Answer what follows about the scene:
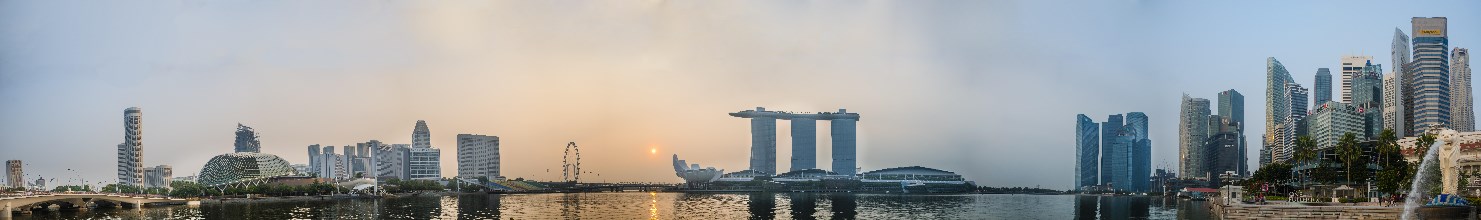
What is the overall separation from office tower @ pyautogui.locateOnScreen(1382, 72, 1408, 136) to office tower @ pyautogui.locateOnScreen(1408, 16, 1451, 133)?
16.2ft

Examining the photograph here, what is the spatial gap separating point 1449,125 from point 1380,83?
17258 millimetres

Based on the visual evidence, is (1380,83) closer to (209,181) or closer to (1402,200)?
(1402,200)

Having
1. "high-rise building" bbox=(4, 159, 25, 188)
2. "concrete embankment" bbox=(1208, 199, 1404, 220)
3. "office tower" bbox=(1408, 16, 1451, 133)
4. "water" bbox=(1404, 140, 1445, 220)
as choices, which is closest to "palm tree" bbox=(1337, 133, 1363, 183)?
"water" bbox=(1404, 140, 1445, 220)

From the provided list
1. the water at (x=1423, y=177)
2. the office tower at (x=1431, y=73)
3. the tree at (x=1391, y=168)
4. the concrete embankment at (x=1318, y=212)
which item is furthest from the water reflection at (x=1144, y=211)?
the office tower at (x=1431, y=73)

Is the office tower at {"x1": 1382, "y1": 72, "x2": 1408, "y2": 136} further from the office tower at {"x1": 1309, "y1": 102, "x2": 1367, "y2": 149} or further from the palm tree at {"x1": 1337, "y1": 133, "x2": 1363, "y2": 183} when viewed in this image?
the palm tree at {"x1": 1337, "y1": 133, "x2": 1363, "y2": 183}

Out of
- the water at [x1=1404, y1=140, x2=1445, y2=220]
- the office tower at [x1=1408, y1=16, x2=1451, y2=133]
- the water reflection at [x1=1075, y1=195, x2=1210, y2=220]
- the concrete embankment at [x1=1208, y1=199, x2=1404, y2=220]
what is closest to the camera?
the concrete embankment at [x1=1208, y1=199, x2=1404, y2=220]

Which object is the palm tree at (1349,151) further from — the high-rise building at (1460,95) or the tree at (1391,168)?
the high-rise building at (1460,95)

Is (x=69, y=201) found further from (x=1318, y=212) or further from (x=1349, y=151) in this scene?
(x=1349, y=151)

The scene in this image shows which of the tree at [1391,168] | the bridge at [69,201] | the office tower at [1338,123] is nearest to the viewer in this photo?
the tree at [1391,168]

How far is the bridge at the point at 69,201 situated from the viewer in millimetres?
90125

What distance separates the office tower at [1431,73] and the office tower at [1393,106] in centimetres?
493

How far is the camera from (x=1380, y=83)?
181875 millimetres

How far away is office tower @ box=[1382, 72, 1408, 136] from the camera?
173 m

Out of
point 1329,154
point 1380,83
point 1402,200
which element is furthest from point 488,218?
point 1380,83
